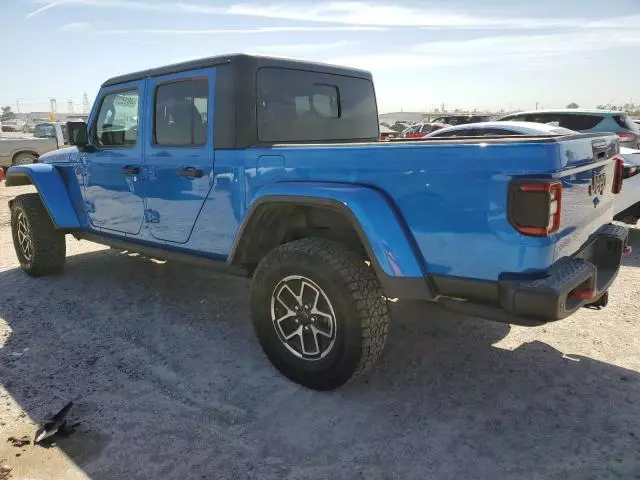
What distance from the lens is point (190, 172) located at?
3.70 metres

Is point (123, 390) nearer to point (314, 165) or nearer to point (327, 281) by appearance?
point (327, 281)

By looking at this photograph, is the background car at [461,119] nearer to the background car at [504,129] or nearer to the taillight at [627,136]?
the taillight at [627,136]

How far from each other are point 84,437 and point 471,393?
218 centimetres

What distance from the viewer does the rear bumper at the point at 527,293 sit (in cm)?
235

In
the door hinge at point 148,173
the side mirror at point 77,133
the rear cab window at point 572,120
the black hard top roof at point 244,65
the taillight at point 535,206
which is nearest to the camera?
the taillight at point 535,206

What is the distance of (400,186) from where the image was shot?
2.65 m

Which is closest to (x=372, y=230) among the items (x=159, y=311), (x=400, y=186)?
(x=400, y=186)

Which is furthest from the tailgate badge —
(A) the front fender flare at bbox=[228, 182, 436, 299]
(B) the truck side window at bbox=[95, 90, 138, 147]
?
(B) the truck side window at bbox=[95, 90, 138, 147]

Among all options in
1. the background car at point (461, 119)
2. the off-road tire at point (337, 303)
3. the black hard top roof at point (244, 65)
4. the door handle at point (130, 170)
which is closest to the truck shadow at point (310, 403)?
the off-road tire at point (337, 303)

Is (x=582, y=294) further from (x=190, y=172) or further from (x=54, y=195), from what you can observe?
(x=54, y=195)

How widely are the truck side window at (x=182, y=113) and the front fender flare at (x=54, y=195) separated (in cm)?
163

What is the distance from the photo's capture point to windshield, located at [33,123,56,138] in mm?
16203

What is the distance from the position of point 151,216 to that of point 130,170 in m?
0.43

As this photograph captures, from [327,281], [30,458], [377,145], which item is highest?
[377,145]
